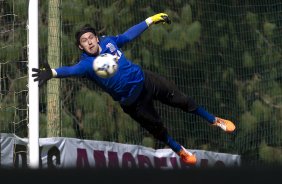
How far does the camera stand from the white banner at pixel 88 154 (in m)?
8.47

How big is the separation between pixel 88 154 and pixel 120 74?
289 cm

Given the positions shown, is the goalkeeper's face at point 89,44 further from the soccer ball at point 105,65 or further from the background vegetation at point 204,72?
the background vegetation at point 204,72

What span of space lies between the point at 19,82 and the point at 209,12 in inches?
149

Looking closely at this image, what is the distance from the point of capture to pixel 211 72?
1200 centimetres

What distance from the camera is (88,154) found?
9633mm

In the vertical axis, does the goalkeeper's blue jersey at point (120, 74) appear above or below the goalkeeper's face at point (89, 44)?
below

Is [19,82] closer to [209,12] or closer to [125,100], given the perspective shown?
[125,100]

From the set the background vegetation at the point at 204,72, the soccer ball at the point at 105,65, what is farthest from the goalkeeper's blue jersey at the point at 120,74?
the background vegetation at the point at 204,72

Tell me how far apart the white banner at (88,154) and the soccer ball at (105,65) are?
1.30m

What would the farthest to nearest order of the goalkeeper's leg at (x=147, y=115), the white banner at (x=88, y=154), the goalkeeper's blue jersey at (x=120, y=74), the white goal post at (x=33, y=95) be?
the white banner at (x=88, y=154)
the white goal post at (x=33, y=95)
the goalkeeper's leg at (x=147, y=115)
the goalkeeper's blue jersey at (x=120, y=74)

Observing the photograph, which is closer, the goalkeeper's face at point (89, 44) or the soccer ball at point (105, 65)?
the soccer ball at point (105, 65)

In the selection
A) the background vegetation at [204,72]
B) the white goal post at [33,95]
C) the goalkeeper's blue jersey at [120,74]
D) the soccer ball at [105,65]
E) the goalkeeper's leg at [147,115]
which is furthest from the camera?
the background vegetation at [204,72]

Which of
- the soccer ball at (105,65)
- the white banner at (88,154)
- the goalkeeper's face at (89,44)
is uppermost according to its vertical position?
the goalkeeper's face at (89,44)

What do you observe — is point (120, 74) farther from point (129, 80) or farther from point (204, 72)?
point (204, 72)
